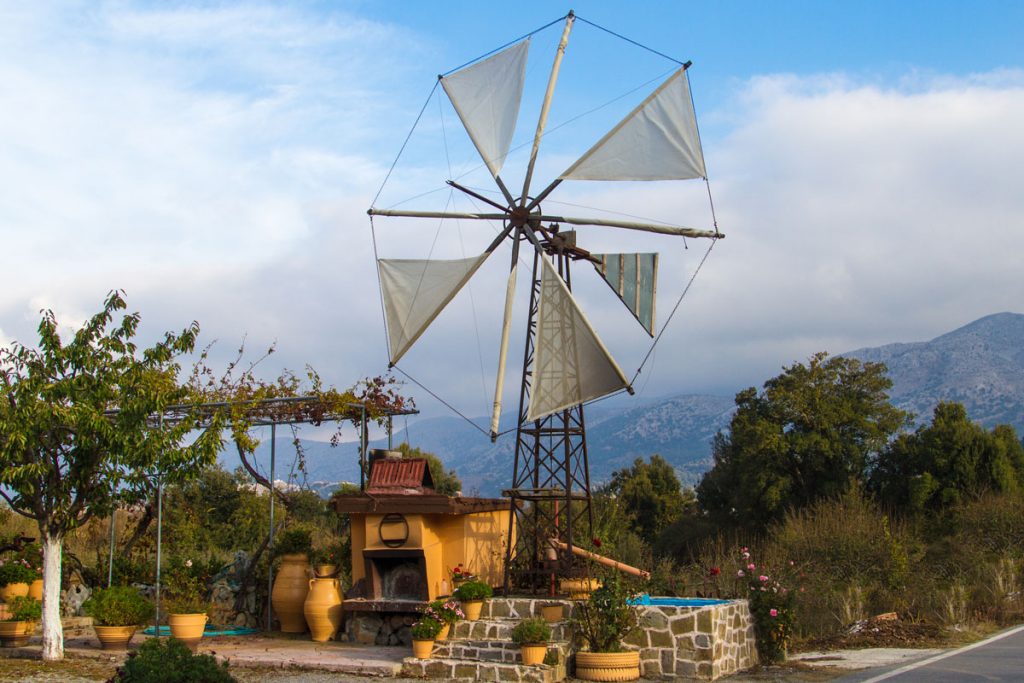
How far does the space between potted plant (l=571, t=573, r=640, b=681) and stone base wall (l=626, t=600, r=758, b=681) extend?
0.60 ft

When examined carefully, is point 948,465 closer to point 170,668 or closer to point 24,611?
point 24,611

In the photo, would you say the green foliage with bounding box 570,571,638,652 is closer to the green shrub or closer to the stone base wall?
the stone base wall

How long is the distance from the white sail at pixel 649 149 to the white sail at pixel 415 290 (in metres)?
2.13

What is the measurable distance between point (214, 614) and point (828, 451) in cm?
2647

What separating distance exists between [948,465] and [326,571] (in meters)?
27.5

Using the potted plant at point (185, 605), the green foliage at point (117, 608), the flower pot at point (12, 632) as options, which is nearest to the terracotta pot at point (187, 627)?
the potted plant at point (185, 605)

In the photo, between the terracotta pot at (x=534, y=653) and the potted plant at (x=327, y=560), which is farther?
the potted plant at (x=327, y=560)

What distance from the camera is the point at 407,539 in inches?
575

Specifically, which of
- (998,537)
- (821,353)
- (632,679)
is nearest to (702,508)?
(821,353)

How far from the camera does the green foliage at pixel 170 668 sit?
847 cm

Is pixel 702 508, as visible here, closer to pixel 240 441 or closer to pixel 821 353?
pixel 821 353

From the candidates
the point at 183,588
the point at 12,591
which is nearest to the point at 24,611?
the point at 12,591

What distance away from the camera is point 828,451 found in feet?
123

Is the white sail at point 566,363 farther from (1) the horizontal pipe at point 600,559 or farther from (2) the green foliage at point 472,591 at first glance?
(2) the green foliage at point 472,591
